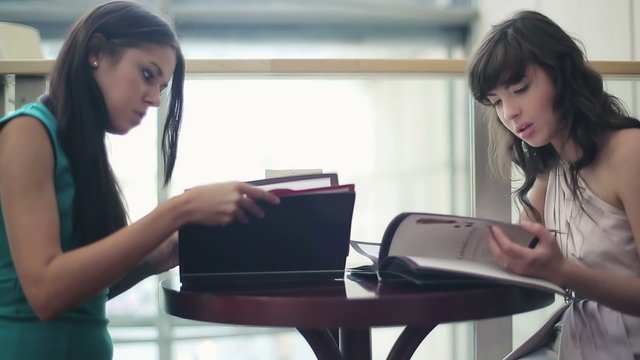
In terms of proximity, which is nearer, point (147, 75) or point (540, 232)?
point (540, 232)

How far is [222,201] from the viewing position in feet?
3.03

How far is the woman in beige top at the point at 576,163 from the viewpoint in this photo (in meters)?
1.13

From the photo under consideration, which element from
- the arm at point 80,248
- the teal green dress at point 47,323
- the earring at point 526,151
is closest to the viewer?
the arm at point 80,248

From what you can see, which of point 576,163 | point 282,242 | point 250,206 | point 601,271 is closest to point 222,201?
point 250,206

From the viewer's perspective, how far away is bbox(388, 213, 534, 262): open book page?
94 cm

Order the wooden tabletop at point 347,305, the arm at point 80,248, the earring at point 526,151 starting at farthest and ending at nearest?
the earring at point 526,151 → the arm at point 80,248 → the wooden tabletop at point 347,305

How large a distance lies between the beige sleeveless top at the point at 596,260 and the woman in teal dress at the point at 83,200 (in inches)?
25.0

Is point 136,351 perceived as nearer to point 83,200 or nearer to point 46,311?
point 83,200

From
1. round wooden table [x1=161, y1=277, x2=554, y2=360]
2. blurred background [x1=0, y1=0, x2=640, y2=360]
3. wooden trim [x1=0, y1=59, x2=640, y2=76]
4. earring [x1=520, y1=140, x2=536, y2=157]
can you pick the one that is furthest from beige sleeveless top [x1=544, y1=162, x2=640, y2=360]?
blurred background [x1=0, y1=0, x2=640, y2=360]

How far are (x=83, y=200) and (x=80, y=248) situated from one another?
0.19 m

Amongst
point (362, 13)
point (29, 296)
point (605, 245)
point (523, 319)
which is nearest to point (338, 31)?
point (362, 13)

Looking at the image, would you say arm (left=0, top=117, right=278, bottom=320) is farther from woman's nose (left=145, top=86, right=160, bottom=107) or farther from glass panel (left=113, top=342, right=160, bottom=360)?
glass panel (left=113, top=342, right=160, bottom=360)

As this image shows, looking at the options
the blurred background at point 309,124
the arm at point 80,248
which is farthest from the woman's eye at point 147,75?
the blurred background at point 309,124

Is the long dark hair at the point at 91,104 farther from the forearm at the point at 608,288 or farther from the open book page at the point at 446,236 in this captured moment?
the forearm at the point at 608,288
